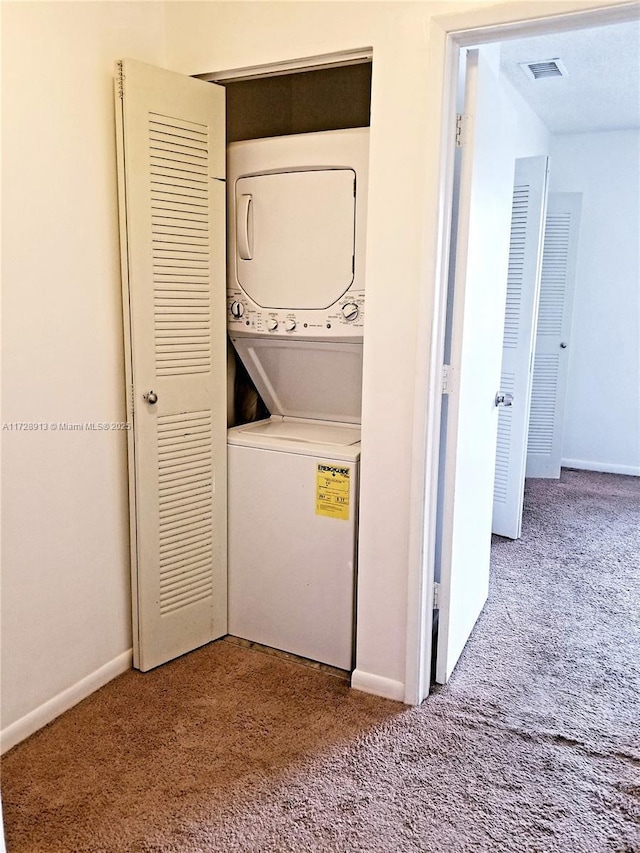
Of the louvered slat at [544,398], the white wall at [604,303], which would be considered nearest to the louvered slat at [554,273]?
the louvered slat at [544,398]

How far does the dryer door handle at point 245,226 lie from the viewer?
254 centimetres

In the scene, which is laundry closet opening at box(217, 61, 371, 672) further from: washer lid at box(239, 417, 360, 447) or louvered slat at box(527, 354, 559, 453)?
louvered slat at box(527, 354, 559, 453)

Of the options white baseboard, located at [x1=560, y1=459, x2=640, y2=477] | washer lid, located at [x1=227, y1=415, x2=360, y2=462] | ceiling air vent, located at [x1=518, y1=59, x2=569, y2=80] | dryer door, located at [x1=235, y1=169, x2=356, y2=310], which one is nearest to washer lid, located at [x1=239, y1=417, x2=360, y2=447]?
washer lid, located at [x1=227, y1=415, x2=360, y2=462]

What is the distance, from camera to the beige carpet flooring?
69.9 inches

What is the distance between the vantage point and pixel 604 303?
5258mm

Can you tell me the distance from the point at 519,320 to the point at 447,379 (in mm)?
1671

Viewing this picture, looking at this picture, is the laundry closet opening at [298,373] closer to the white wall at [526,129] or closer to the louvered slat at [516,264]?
the louvered slat at [516,264]

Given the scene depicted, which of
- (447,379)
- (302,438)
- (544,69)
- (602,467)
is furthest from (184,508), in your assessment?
(602,467)

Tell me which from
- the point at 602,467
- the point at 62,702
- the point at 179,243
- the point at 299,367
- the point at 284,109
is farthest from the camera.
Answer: the point at 602,467

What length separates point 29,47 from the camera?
1914mm

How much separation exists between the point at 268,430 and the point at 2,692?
1.30m

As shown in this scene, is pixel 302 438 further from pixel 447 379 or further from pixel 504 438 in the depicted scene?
pixel 504 438

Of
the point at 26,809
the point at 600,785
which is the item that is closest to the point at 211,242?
the point at 26,809

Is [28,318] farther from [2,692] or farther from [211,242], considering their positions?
[2,692]
